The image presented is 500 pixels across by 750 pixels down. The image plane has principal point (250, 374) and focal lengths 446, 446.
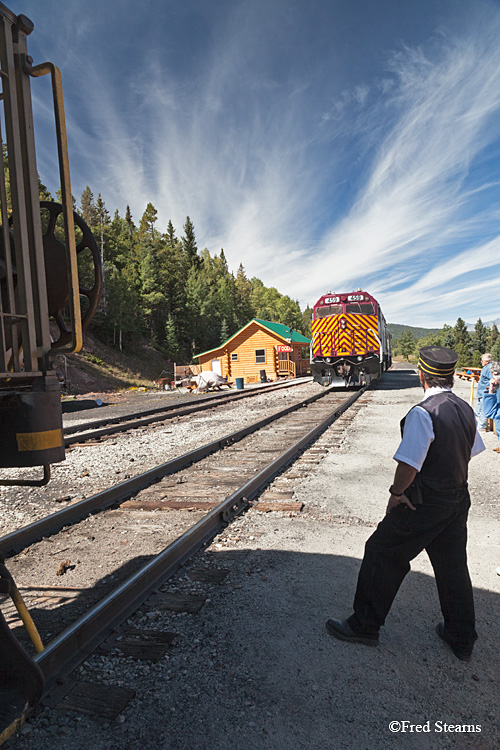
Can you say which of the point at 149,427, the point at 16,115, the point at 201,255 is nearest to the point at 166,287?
the point at 201,255

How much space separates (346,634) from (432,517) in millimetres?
855

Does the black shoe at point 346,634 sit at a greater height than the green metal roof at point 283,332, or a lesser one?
lesser

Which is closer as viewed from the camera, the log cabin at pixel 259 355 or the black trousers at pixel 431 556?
the black trousers at pixel 431 556

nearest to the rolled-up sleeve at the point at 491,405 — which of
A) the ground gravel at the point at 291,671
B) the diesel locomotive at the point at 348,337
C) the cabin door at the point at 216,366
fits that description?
the ground gravel at the point at 291,671

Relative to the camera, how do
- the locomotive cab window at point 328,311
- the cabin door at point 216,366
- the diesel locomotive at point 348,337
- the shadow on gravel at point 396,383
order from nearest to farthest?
the diesel locomotive at point 348,337, the locomotive cab window at point 328,311, the shadow on gravel at point 396,383, the cabin door at point 216,366

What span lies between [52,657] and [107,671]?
294 millimetres

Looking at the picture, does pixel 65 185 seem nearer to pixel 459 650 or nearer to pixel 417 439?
pixel 417 439

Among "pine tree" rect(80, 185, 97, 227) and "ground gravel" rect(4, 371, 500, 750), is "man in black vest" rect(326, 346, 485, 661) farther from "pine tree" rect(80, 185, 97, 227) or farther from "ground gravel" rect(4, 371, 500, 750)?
"pine tree" rect(80, 185, 97, 227)

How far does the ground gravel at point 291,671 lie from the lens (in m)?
1.94

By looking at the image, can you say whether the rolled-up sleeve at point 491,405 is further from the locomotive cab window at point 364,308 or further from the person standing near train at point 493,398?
the locomotive cab window at point 364,308

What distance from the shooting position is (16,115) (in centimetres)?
221

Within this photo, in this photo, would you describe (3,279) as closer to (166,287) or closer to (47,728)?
(47,728)

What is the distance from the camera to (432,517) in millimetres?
2447

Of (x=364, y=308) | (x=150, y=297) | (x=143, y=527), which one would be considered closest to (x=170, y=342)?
(x=150, y=297)
